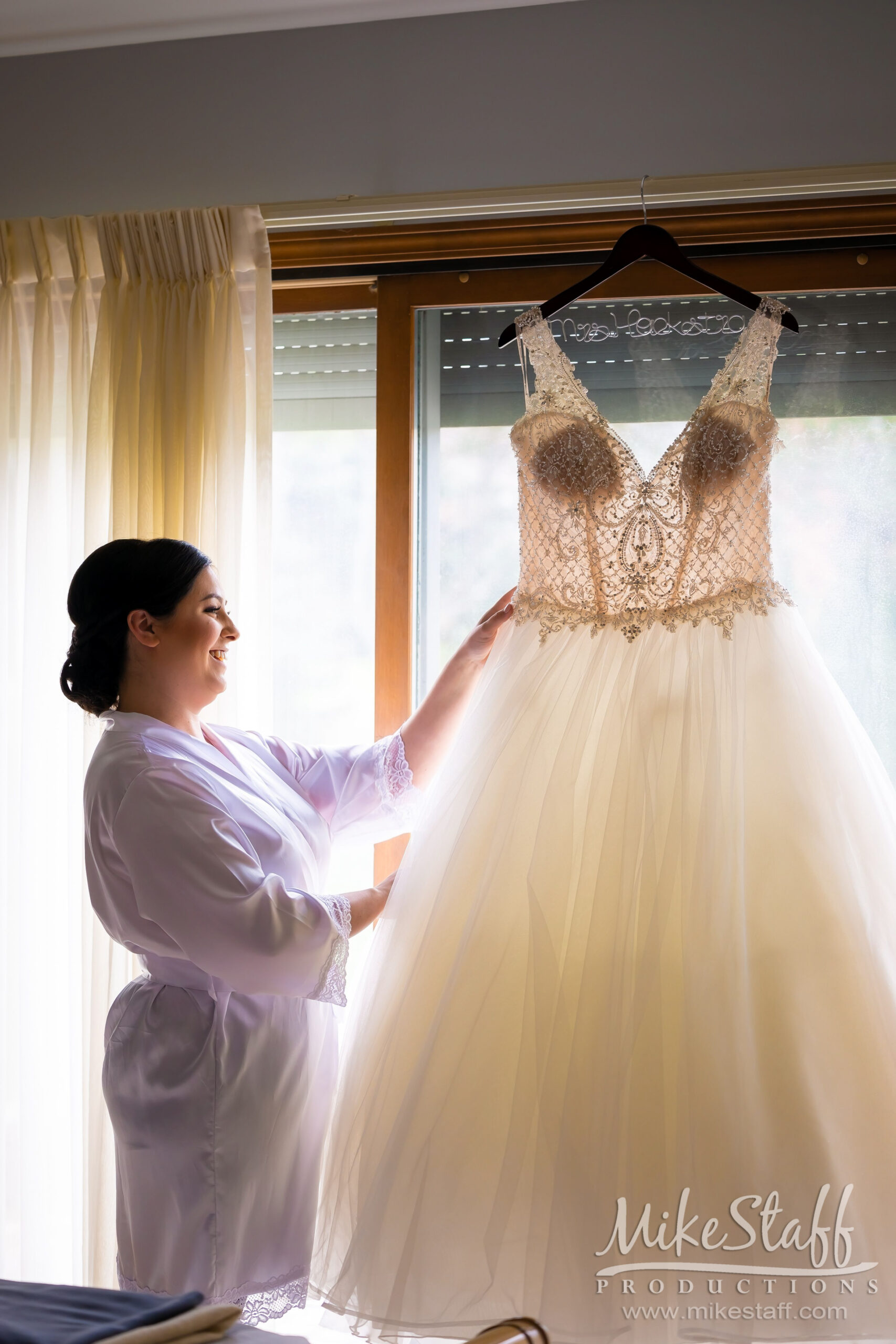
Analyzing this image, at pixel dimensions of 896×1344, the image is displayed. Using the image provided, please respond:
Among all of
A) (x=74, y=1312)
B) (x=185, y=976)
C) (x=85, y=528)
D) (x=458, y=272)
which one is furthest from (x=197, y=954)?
(x=458, y=272)

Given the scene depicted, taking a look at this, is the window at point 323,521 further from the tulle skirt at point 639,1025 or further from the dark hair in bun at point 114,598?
the tulle skirt at point 639,1025

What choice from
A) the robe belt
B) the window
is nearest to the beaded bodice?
the window

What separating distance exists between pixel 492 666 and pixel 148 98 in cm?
152

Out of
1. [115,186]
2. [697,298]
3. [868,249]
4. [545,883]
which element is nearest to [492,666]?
[545,883]

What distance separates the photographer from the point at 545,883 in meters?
1.34

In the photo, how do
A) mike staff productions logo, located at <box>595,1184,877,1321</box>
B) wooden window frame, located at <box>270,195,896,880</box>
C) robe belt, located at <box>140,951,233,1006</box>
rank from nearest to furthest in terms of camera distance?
1. mike staff productions logo, located at <box>595,1184,877,1321</box>
2. robe belt, located at <box>140,951,233,1006</box>
3. wooden window frame, located at <box>270,195,896,880</box>

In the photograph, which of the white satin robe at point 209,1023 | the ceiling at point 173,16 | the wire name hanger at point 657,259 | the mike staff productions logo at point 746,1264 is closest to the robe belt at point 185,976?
the white satin robe at point 209,1023

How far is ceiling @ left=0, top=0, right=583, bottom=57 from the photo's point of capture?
6.58 ft

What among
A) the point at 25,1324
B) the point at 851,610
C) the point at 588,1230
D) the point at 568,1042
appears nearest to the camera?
the point at 25,1324

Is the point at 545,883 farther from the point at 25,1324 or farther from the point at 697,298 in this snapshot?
the point at 697,298

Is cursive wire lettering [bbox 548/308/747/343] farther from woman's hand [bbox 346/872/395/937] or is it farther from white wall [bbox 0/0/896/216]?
woman's hand [bbox 346/872/395/937]

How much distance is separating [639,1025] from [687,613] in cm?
60

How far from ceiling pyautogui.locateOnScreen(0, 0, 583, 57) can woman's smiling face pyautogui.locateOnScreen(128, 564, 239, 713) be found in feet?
4.13

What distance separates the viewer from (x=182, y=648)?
1.59 m
